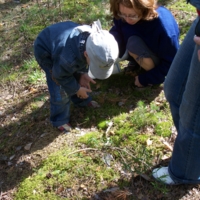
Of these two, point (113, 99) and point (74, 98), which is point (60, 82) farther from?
point (113, 99)

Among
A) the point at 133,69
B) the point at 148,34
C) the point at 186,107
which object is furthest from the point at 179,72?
the point at 133,69

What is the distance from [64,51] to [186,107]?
123 centimetres

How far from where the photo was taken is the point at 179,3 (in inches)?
197

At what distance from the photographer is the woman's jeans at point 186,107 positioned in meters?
1.66

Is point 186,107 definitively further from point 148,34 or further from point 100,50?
point 148,34

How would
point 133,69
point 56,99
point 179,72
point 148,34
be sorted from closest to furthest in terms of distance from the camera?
1. point 179,72
2. point 56,99
3. point 148,34
4. point 133,69

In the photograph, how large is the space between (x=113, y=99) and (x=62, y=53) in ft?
3.87

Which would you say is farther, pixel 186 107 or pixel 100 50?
pixel 100 50

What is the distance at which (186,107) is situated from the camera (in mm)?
1748

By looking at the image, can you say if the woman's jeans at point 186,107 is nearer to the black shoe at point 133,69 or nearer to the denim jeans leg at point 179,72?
the denim jeans leg at point 179,72

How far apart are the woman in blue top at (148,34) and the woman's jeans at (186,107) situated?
1.20 metres

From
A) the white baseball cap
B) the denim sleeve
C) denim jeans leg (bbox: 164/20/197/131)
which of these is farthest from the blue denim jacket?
denim jeans leg (bbox: 164/20/197/131)

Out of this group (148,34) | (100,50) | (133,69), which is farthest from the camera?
(133,69)

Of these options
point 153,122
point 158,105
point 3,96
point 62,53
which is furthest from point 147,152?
point 3,96
